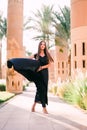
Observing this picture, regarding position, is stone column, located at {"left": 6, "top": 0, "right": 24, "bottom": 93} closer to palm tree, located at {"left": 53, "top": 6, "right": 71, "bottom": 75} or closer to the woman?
palm tree, located at {"left": 53, "top": 6, "right": 71, "bottom": 75}

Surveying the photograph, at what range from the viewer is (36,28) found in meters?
32.8

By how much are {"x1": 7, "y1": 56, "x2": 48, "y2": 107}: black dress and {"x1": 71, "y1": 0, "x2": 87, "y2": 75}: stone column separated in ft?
3.59

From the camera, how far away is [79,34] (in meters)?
8.92

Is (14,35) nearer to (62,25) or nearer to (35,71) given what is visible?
(62,25)

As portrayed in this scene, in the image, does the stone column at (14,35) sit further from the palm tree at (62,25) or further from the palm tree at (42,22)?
the palm tree at (42,22)

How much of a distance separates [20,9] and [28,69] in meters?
13.3

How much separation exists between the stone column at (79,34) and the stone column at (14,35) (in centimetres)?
1166

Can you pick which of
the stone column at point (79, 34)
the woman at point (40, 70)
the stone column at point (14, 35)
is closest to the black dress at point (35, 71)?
the woman at point (40, 70)

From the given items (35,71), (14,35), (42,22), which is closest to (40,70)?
(35,71)

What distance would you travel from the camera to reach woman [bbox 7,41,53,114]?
8219mm

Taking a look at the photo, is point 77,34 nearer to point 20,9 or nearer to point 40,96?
point 40,96

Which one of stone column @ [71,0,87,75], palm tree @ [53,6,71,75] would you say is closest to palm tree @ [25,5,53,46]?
palm tree @ [53,6,71,75]

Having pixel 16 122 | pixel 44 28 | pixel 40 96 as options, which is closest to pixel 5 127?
pixel 16 122

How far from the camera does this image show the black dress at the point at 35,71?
8.19 m
